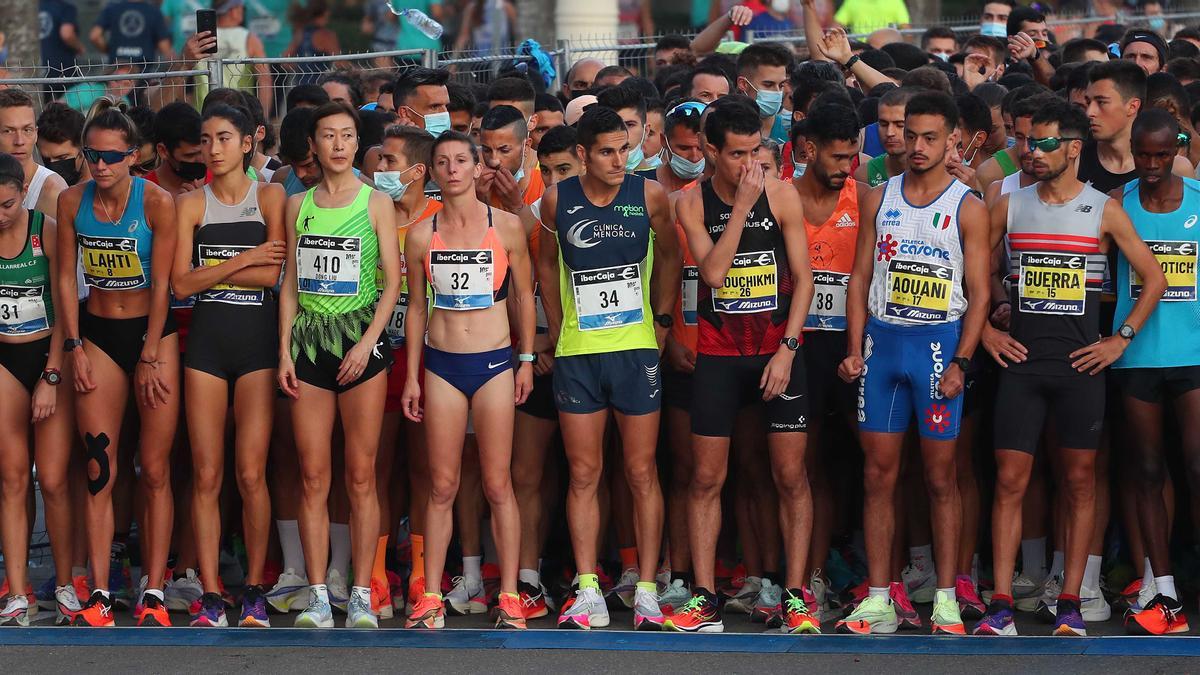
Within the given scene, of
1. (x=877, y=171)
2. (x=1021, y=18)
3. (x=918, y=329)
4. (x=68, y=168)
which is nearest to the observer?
(x=918, y=329)

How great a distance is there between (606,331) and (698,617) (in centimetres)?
129

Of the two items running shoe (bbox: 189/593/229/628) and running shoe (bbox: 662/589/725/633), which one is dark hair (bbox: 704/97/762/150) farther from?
running shoe (bbox: 189/593/229/628)

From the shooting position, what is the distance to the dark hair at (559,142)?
26.3 ft

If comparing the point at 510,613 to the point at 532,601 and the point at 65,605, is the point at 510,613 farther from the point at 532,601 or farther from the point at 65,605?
the point at 65,605

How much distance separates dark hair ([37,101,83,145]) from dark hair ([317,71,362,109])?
7.74 ft

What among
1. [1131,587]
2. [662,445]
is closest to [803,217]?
[662,445]

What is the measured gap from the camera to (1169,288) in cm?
726

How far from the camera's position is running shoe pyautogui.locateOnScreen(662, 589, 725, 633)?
734 centimetres

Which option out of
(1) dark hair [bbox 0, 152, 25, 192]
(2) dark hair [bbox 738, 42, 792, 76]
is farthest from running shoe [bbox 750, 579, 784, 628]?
(1) dark hair [bbox 0, 152, 25, 192]

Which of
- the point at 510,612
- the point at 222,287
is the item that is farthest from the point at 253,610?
the point at 222,287

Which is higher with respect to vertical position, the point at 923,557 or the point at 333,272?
the point at 333,272

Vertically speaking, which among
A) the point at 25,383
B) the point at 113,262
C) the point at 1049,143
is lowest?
the point at 25,383

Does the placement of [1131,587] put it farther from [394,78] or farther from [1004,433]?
[394,78]

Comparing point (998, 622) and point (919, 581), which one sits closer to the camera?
point (998, 622)
